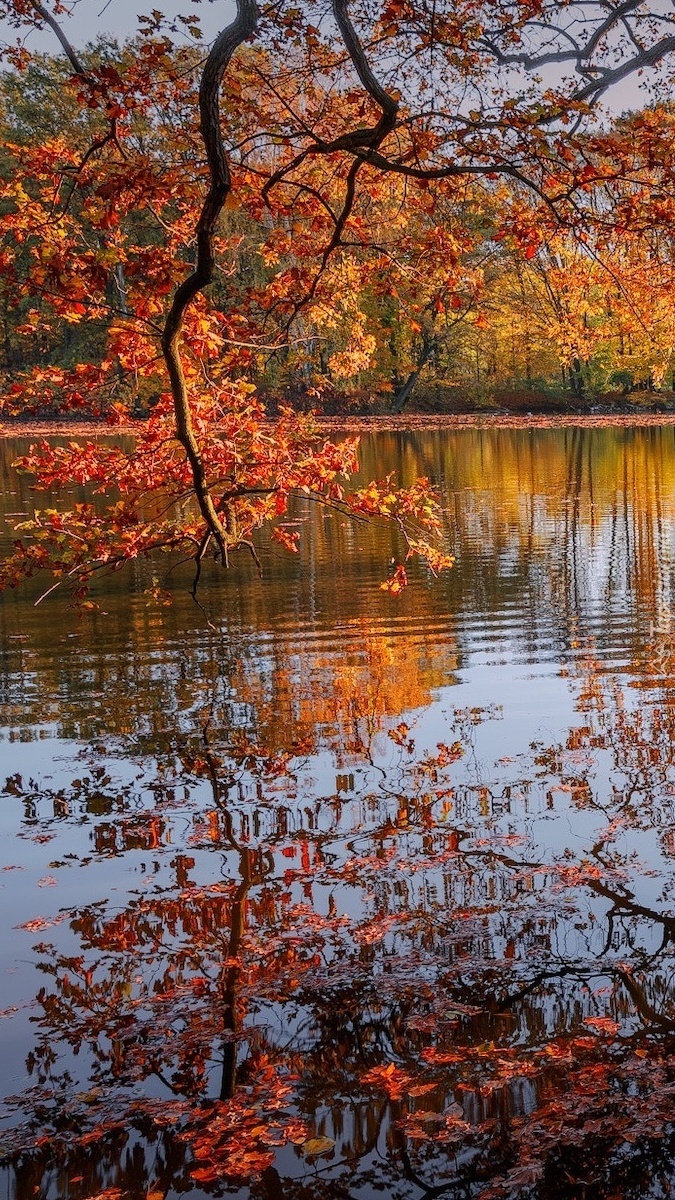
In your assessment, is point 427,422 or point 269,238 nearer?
point 269,238

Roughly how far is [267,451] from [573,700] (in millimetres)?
4094

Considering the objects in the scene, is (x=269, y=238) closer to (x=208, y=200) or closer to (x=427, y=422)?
(x=208, y=200)

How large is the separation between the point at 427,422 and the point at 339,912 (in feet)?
192

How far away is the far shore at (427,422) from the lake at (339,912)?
41936mm

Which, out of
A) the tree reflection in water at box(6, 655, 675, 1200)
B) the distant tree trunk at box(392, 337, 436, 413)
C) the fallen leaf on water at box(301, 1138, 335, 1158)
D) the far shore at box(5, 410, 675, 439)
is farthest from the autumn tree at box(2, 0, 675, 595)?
the distant tree trunk at box(392, 337, 436, 413)

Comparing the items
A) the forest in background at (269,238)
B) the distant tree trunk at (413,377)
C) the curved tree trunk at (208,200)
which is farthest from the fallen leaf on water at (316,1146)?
the distant tree trunk at (413,377)

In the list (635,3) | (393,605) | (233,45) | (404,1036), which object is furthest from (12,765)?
(635,3)

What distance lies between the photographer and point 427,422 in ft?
209

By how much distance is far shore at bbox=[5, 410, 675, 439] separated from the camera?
55.2 m

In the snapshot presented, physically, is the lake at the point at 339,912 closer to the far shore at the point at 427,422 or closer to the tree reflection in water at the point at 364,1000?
the tree reflection in water at the point at 364,1000

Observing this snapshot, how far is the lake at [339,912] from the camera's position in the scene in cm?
453

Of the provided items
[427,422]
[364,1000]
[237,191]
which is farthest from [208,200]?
[427,422]

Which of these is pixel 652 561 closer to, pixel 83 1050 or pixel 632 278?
pixel 632 278

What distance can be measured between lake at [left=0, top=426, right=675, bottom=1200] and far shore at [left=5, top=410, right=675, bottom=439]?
138 feet
